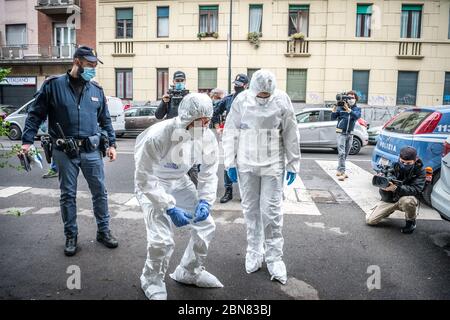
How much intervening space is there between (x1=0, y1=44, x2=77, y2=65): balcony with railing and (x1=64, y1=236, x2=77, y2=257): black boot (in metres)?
23.4

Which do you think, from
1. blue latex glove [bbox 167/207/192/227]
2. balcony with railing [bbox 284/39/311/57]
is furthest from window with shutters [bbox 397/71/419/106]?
blue latex glove [bbox 167/207/192/227]

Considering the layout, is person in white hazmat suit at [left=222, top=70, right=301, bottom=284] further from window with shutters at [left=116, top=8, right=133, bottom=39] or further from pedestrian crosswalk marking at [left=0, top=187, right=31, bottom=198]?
window with shutters at [left=116, top=8, right=133, bottom=39]

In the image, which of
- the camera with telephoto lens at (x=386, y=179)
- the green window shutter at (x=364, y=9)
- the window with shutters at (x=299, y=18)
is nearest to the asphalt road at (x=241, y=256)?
the camera with telephoto lens at (x=386, y=179)

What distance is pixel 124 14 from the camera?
75.9 feet

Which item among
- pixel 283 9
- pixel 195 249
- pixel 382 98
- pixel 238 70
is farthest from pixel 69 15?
pixel 195 249

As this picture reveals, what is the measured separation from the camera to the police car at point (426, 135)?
18.8 feet

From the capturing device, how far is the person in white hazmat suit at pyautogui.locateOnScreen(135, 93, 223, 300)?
2.75 m

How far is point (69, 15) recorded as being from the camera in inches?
963

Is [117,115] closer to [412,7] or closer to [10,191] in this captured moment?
[10,191]

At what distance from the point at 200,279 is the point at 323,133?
392 inches

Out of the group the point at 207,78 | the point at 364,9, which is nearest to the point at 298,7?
the point at 364,9

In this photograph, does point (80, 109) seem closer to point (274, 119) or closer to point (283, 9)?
point (274, 119)
